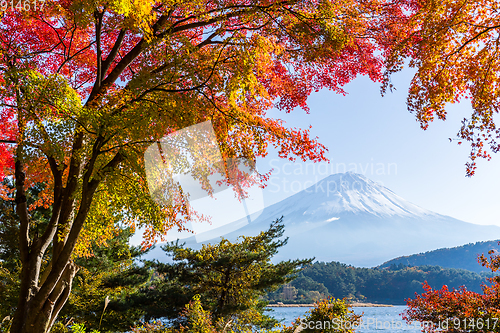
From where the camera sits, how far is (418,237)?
521 feet

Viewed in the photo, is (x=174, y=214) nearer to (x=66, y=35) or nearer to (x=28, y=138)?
(x=28, y=138)

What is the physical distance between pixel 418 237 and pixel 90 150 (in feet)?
603

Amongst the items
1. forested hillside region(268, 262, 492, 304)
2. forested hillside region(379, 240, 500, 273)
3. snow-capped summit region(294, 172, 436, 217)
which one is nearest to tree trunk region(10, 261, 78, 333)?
forested hillside region(268, 262, 492, 304)

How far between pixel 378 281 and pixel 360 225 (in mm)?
113811

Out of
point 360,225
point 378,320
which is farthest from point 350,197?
point 378,320

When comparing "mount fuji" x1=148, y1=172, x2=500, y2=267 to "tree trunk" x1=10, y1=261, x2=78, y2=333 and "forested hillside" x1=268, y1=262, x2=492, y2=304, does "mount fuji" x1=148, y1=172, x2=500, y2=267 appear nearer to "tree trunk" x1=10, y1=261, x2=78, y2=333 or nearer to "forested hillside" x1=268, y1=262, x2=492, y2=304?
"forested hillside" x1=268, y1=262, x2=492, y2=304

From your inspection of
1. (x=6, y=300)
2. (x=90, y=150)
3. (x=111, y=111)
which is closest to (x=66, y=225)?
(x=90, y=150)

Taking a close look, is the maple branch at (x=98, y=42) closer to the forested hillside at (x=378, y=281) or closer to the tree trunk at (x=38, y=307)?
the tree trunk at (x=38, y=307)

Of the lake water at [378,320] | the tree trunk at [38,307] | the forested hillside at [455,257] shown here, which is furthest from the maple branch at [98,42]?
the forested hillside at [455,257]

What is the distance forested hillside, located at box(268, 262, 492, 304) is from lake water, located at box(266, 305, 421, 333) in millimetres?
1973

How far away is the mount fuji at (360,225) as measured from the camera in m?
109

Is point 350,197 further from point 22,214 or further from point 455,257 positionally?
point 22,214

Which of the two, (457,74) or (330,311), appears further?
A: (330,311)

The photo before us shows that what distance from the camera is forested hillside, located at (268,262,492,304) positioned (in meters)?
31.7
